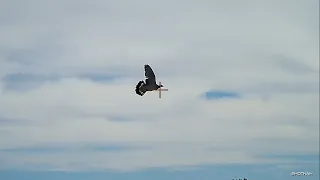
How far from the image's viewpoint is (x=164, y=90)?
180 ft

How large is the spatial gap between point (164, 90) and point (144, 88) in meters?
3.83

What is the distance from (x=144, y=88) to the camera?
5603 cm

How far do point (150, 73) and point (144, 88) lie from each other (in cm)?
298

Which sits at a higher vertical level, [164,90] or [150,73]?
[150,73]

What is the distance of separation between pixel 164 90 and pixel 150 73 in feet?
14.0

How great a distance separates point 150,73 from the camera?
185ft
